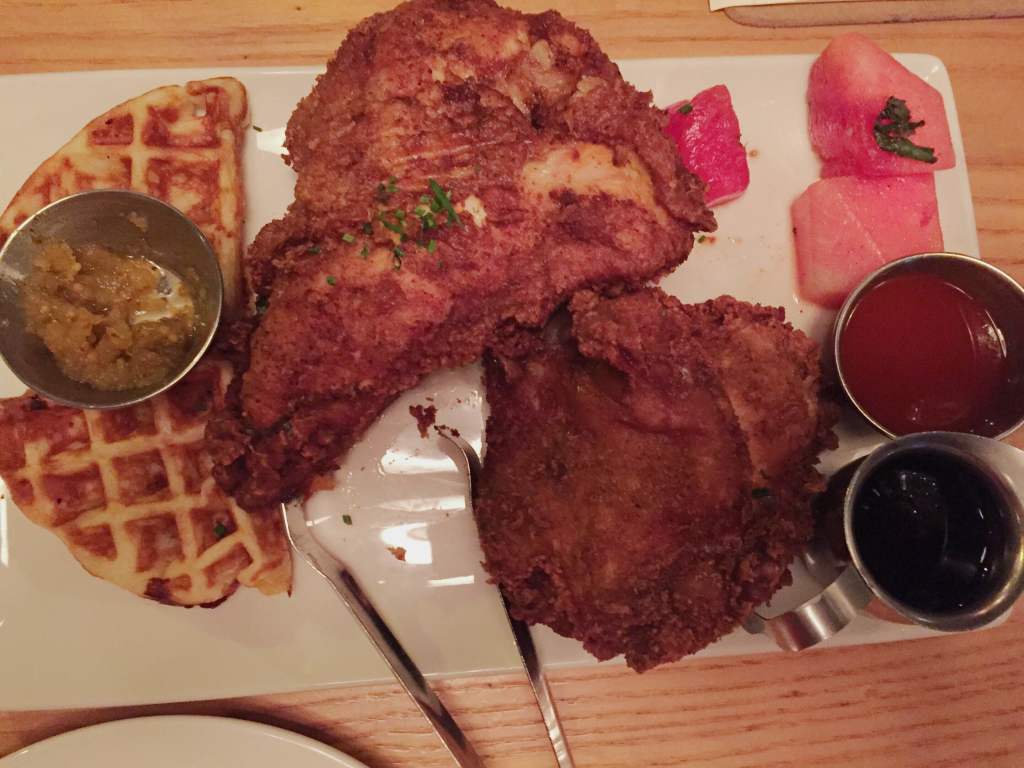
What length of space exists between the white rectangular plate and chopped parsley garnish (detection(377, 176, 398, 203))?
68 centimetres

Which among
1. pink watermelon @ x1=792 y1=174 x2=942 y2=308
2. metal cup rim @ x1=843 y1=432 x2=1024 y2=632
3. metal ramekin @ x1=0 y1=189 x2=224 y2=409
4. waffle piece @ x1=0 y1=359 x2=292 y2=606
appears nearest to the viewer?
metal cup rim @ x1=843 y1=432 x2=1024 y2=632

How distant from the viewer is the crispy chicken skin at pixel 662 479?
1935 mm

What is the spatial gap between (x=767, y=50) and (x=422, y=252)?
1.83 m

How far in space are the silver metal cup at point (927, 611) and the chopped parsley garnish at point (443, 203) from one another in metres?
1.42

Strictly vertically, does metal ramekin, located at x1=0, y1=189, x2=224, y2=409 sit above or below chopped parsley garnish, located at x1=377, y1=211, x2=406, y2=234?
below

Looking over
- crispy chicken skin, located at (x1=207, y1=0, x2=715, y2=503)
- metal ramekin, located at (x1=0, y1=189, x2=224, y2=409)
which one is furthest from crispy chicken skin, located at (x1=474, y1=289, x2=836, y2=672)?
metal ramekin, located at (x1=0, y1=189, x2=224, y2=409)

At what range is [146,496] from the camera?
88.8 inches

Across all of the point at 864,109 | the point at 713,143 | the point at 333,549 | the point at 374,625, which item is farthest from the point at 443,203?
the point at 864,109

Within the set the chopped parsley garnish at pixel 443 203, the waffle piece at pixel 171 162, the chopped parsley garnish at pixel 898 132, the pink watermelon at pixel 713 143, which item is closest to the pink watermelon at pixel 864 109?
the chopped parsley garnish at pixel 898 132

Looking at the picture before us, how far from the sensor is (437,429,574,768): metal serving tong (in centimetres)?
224

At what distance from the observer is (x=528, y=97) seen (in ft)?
6.61

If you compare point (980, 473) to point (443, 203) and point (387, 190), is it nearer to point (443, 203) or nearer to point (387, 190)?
point (443, 203)

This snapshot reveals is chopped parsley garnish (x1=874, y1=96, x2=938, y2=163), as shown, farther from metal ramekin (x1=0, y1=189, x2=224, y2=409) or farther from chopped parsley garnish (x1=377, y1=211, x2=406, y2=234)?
metal ramekin (x1=0, y1=189, x2=224, y2=409)

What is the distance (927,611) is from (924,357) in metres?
0.85
